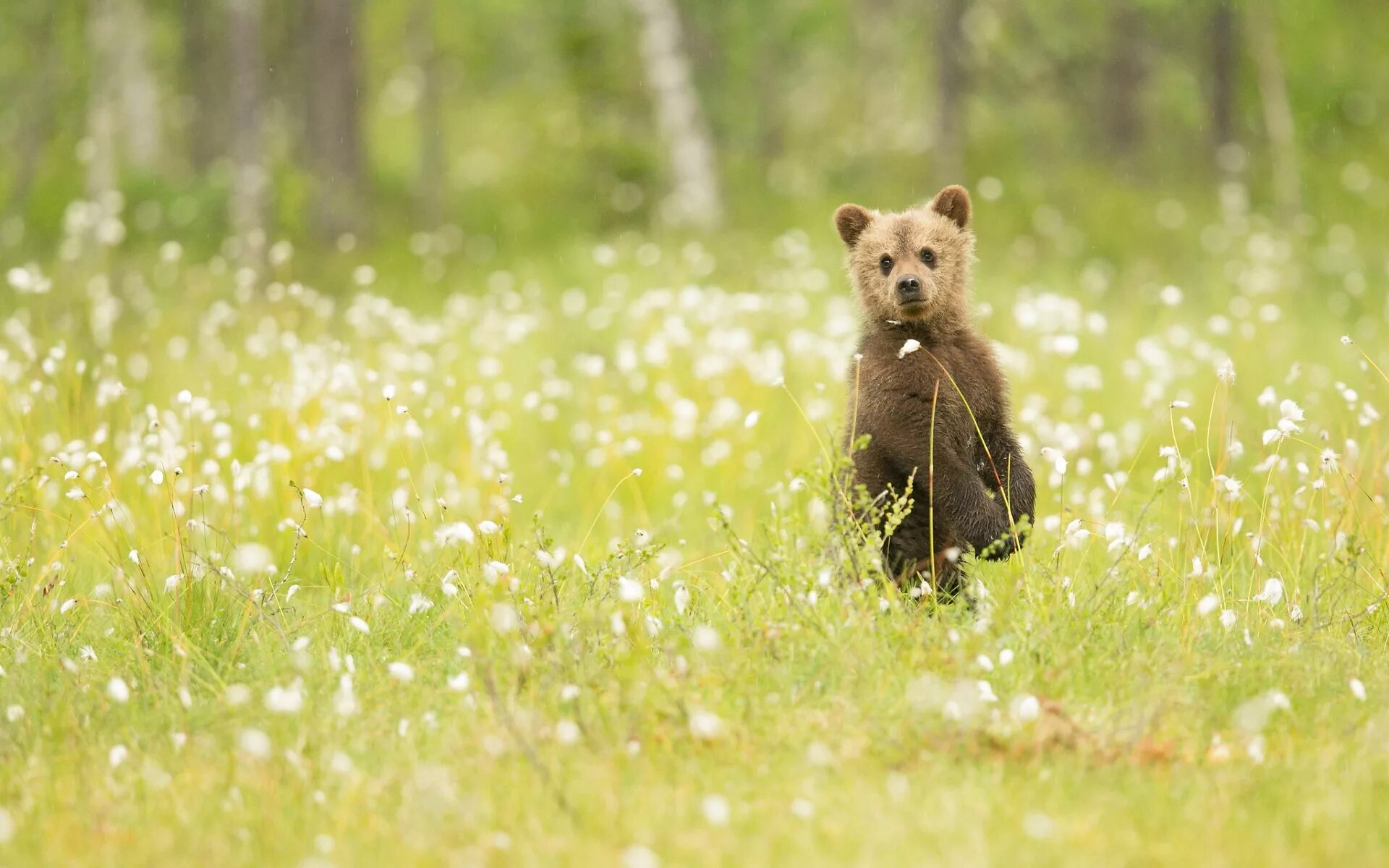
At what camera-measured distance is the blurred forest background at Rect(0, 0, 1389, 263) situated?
1570 cm

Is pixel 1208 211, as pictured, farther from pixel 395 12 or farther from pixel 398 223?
pixel 395 12

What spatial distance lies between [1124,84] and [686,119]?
986 centimetres

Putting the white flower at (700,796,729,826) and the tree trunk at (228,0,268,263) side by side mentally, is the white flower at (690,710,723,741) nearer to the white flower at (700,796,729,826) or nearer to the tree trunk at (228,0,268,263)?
the white flower at (700,796,729,826)

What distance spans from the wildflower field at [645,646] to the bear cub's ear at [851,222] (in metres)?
1.04

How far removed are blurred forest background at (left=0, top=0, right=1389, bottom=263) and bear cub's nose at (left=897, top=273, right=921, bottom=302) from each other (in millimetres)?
6977

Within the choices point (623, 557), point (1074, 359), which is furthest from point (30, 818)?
point (1074, 359)

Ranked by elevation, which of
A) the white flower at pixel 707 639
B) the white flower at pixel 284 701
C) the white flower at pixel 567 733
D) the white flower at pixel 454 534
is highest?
the white flower at pixel 454 534

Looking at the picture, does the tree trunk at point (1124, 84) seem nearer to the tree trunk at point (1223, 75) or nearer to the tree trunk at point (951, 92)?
the tree trunk at point (1223, 75)

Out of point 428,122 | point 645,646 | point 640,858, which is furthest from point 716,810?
point 428,122

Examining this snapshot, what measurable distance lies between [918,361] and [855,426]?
343mm

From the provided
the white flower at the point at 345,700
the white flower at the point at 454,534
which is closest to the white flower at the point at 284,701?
the white flower at the point at 345,700

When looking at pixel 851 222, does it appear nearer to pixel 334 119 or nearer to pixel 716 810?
pixel 716 810

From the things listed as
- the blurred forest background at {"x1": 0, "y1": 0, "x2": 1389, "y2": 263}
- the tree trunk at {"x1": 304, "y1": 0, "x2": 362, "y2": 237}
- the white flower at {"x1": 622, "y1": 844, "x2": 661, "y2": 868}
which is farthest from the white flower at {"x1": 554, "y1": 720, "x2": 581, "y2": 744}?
the tree trunk at {"x1": 304, "y1": 0, "x2": 362, "y2": 237}

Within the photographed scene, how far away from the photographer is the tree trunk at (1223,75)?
61.4 ft
